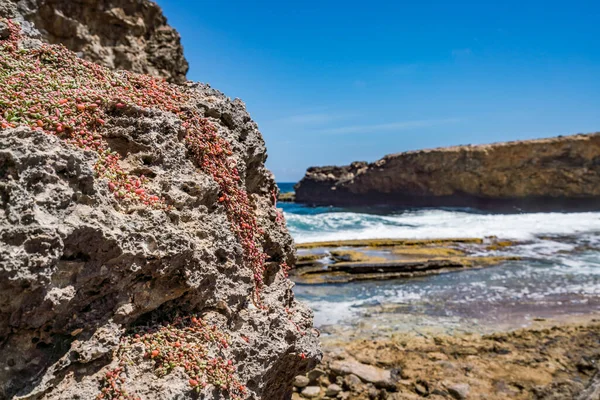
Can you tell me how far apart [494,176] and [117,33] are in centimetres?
4284

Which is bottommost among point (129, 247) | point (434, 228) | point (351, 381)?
point (351, 381)

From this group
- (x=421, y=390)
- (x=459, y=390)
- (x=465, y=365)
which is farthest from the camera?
(x=465, y=365)

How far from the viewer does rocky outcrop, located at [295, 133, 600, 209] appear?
137 ft

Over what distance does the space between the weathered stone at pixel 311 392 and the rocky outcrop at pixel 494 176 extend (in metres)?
45.7

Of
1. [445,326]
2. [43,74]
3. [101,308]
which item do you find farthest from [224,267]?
[445,326]

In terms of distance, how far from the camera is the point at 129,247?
296cm

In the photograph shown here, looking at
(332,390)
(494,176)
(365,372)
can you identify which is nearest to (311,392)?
(332,390)

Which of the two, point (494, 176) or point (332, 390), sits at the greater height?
point (494, 176)

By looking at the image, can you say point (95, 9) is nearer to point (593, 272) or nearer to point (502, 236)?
point (593, 272)

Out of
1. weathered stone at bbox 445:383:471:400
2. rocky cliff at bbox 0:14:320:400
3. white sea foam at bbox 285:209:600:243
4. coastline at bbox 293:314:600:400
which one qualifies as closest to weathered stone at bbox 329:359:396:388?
coastline at bbox 293:314:600:400

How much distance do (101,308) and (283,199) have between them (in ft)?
255

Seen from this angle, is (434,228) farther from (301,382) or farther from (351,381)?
(301,382)

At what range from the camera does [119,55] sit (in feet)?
58.4

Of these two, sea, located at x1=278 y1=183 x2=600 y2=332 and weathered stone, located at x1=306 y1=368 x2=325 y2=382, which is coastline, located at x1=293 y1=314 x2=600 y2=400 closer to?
weathered stone, located at x1=306 y1=368 x2=325 y2=382
